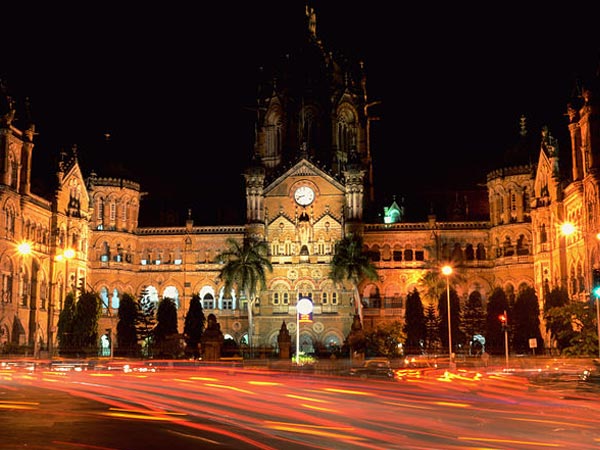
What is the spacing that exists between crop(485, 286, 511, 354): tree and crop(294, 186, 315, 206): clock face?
23.9 meters

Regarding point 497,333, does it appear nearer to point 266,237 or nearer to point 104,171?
point 266,237

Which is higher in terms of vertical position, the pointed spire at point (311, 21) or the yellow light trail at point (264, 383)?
the pointed spire at point (311, 21)

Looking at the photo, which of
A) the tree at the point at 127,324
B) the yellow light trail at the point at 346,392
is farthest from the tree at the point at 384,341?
the yellow light trail at the point at 346,392

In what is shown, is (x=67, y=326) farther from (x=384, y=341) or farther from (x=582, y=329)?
(x=582, y=329)

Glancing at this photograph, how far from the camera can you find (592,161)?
215ft

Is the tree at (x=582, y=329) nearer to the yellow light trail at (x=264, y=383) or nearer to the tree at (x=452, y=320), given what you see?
the tree at (x=452, y=320)

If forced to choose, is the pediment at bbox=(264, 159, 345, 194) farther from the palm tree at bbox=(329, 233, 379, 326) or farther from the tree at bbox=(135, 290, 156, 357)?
the tree at bbox=(135, 290, 156, 357)

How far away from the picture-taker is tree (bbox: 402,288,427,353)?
80.0 m

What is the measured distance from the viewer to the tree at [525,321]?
73188 millimetres

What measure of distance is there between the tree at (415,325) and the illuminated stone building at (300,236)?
884 centimetres

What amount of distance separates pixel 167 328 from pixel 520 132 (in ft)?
142

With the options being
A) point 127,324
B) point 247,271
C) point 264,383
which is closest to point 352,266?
point 247,271

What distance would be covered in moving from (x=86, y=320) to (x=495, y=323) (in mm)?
36902

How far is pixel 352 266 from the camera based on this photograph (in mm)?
83188
